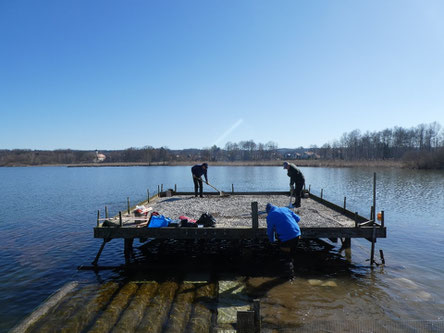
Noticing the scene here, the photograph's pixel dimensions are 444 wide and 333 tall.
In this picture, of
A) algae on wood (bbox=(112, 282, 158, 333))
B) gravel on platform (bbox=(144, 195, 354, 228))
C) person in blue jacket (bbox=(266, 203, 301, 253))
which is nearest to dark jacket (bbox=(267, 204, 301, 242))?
person in blue jacket (bbox=(266, 203, 301, 253))

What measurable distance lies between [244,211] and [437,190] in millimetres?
Result: 27398

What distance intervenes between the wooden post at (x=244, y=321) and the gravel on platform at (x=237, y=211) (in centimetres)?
536

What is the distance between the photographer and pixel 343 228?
9.33 meters

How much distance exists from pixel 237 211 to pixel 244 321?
827 centimetres

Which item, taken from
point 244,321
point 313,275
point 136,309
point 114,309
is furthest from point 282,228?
point 114,309

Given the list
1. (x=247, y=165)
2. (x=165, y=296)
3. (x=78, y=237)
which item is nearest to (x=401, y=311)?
(x=165, y=296)

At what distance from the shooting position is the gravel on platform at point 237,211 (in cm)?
1034

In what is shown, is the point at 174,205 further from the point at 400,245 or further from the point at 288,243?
the point at 400,245

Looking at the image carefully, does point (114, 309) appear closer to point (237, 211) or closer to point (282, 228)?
point (282, 228)

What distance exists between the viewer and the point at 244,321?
4457 millimetres

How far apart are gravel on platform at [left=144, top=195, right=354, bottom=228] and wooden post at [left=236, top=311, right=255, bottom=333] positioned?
17.6ft

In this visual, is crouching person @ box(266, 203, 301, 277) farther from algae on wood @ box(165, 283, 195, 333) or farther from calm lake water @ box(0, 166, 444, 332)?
algae on wood @ box(165, 283, 195, 333)

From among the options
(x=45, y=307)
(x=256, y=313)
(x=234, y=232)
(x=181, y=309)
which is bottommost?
(x=45, y=307)

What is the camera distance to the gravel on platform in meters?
10.3
